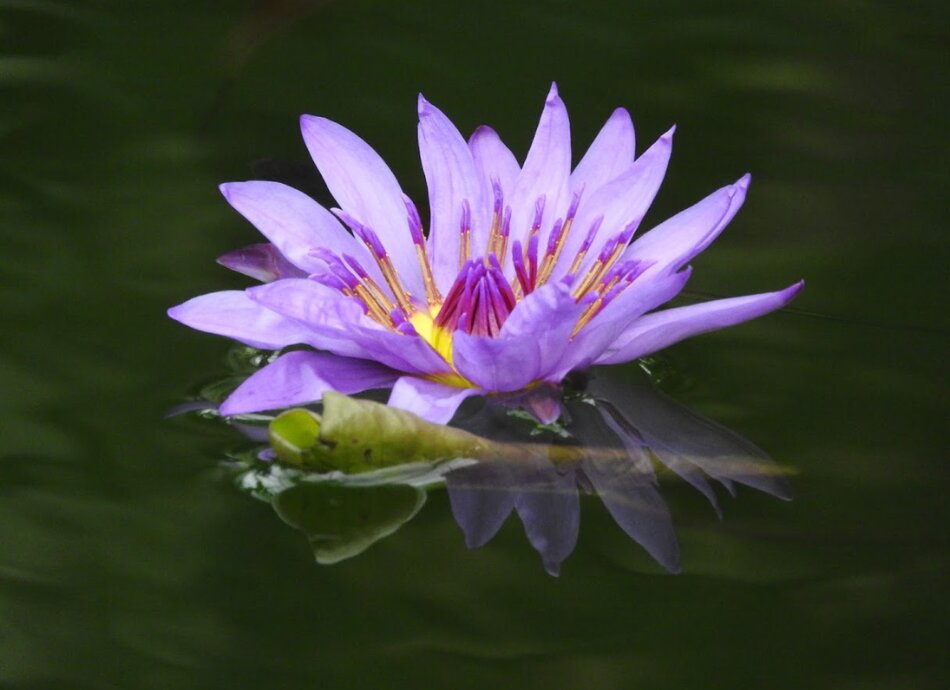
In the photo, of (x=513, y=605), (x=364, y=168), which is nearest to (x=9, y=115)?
(x=364, y=168)

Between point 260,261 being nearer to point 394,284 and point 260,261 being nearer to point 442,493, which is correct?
point 394,284

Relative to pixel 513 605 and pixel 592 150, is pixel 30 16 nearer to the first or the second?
pixel 592 150

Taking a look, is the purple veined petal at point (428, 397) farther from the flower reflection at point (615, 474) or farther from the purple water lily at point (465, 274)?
the flower reflection at point (615, 474)

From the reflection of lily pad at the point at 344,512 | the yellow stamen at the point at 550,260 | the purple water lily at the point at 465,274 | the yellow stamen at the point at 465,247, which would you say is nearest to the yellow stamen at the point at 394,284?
the purple water lily at the point at 465,274

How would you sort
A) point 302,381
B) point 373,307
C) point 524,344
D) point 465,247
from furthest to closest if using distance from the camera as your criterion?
1. point 465,247
2. point 373,307
3. point 302,381
4. point 524,344

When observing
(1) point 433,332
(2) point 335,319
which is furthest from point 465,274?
(2) point 335,319
